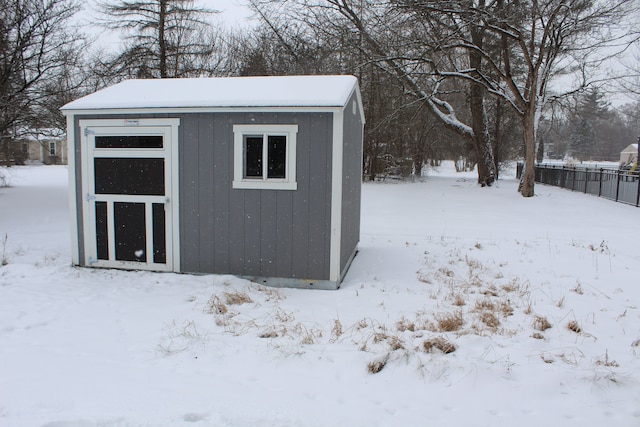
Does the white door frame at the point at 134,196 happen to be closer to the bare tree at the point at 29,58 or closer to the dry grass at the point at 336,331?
the dry grass at the point at 336,331

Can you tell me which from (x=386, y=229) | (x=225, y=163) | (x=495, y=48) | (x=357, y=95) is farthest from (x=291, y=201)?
(x=495, y=48)

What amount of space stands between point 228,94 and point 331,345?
3776 mm

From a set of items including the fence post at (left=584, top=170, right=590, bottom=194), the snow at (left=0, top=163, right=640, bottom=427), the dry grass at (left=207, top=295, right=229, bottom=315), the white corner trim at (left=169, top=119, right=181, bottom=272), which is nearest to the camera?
the snow at (left=0, top=163, right=640, bottom=427)

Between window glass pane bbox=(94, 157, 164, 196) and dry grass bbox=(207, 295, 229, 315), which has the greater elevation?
window glass pane bbox=(94, 157, 164, 196)

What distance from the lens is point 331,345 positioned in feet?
13.5

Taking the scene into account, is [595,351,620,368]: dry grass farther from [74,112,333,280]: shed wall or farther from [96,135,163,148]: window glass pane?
[96,135,163,148]: window glass pane

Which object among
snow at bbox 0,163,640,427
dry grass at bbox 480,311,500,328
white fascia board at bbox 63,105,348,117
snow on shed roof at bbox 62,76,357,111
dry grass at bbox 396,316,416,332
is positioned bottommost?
snow at bbox 0,163,640,427

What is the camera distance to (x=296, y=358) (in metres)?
3.85

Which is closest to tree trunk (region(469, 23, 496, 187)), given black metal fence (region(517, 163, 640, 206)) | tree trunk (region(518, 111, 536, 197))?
tree trunk (region(518, 111, 536, 197))

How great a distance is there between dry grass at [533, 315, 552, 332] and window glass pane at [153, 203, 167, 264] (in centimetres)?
471

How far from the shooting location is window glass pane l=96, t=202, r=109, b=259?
6629 mm

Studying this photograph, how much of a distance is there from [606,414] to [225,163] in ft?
15.9

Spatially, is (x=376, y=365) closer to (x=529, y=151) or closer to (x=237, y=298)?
(x=237, y=298)

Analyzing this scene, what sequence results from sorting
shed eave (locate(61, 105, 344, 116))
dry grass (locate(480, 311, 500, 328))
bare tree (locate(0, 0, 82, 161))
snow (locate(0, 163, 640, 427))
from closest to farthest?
snow (locate(0, 163, 640, 427))
dry grass (locate(480, 311, 500, 328))
shed eave (locate(61, 105, 344, 116))
bare tree (locate(0, 0, 82, 161))
